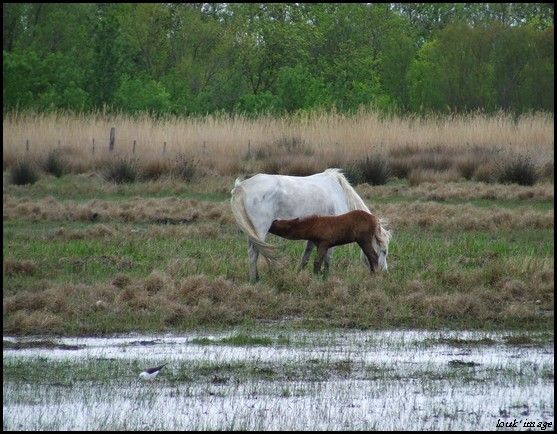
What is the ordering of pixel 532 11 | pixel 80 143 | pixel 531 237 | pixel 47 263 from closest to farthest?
1. pixel 47 263
2. pixel 531 237
3. pixel 80 143
4. pixel 532 11

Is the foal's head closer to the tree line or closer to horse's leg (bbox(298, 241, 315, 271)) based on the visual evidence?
horse's leg (bbox(298, 241, 315, 271))

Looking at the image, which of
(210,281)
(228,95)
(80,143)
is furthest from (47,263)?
(228,95)

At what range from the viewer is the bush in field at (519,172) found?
889 inches

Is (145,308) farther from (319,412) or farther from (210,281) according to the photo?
(319,412)

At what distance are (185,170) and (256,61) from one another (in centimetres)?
2384

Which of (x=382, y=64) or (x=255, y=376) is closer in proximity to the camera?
(x=255, y=376)

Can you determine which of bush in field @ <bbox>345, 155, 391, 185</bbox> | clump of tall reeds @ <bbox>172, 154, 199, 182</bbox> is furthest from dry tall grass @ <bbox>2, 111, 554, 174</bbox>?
bush in field @ <bbox>345, 155, 391, 185</bbox>

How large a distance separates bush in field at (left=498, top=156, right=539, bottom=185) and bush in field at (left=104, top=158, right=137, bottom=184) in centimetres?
801

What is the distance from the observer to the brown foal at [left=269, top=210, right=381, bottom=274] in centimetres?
1199

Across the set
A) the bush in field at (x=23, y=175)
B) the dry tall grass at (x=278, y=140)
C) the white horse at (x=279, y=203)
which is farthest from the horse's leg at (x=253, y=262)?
the bush in field at (x=23, y=175)

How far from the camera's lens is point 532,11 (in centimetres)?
5225

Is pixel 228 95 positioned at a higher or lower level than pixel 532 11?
lower

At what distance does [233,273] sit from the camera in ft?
40.0

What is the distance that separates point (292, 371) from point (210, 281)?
307cm
